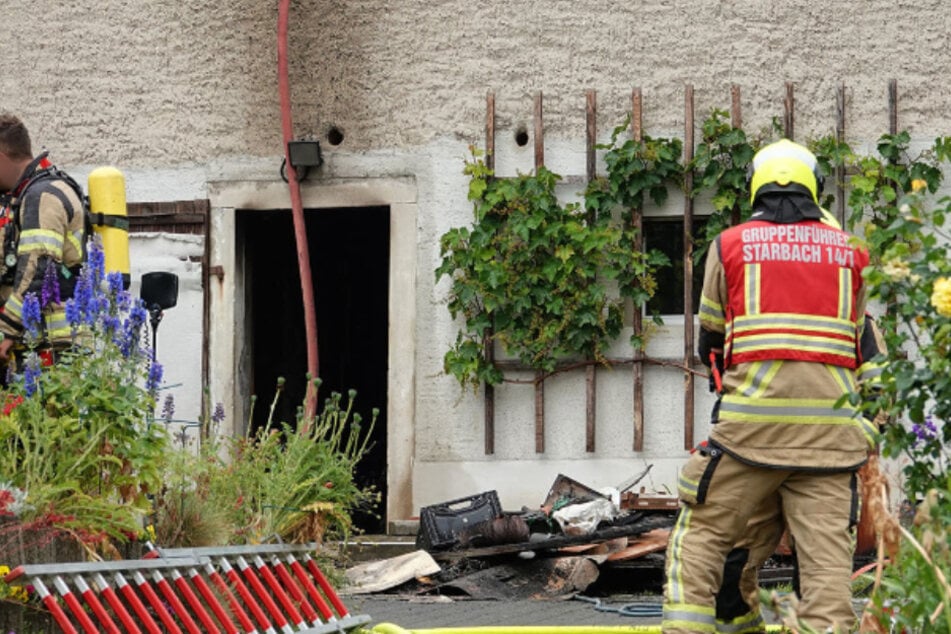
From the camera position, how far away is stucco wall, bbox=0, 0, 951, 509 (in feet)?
42.0

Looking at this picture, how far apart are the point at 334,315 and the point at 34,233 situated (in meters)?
9.22

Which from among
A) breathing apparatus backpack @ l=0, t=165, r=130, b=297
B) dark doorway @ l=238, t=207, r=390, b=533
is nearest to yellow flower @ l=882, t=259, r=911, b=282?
breathing apparatus backpack @ l=0, t=165, r=130, b=297

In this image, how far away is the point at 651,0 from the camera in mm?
13062

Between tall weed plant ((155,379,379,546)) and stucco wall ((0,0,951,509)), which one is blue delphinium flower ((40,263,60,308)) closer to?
tall weed plant ((155,379,379,546))

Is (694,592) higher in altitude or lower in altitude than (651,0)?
lower

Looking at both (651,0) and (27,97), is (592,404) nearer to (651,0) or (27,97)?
(651,0)

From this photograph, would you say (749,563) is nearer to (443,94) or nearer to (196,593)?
(196,593)

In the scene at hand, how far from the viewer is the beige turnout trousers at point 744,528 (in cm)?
615

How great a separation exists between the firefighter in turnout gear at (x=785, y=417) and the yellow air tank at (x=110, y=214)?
3750 mm

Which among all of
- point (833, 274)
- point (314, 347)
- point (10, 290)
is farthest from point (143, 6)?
point (833, 274)

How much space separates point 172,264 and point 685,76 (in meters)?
3.99

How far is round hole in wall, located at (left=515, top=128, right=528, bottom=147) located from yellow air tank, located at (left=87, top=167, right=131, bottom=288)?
14.6 feet

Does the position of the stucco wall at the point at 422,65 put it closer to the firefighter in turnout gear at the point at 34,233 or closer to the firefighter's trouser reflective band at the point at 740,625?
the firefighter in turnout gear at the point at 34,233

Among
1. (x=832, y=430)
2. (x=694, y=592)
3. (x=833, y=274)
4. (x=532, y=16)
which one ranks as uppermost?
(x=532, y=16)
